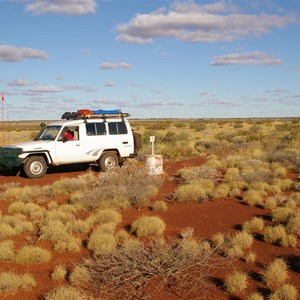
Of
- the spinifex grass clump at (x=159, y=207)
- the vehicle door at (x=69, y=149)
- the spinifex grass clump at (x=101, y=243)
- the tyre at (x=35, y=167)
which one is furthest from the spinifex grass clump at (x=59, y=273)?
the vehicle door at (x=69, y=149)

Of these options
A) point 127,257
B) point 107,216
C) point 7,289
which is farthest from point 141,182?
point 7,289

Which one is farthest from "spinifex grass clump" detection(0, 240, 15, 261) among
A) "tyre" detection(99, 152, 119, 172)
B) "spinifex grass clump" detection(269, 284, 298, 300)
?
"tyre" detection(99, 152, 119, 172)

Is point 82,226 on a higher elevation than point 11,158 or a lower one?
lower

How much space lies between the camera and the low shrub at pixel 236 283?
6.56m

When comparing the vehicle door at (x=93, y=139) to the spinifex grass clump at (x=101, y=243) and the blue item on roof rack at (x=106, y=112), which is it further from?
the spinifex grass clump at (x=101, y=243)

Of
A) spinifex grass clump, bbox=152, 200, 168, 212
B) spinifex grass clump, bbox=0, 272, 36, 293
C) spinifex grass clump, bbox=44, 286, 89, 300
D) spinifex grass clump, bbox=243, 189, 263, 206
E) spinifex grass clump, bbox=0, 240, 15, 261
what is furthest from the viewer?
spinifex grass clump, bbox=243, 189, 263, 206

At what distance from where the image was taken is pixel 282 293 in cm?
630

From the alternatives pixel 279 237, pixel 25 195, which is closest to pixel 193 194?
pixel 279 237

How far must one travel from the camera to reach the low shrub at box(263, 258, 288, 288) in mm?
6757

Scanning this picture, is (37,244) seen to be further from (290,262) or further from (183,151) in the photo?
(183,151)

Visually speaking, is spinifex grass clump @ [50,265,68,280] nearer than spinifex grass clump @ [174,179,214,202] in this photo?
Yes

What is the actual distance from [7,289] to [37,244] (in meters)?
2.18

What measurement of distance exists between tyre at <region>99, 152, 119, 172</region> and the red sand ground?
334cm

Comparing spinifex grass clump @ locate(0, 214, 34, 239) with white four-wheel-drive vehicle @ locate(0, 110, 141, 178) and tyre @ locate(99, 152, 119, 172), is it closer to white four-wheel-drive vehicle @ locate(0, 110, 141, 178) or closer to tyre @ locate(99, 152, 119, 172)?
white four-wheel-drive vehicle @ locate(0, 110, 141, 178)
